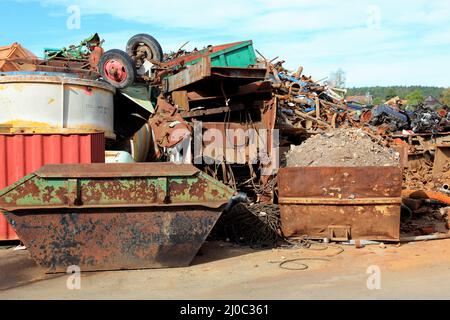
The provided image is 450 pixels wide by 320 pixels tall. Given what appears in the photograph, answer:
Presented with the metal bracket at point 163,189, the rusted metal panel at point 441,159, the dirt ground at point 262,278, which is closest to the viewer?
the dirt ground at point 262,278

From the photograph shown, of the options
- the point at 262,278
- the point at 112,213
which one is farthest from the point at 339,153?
the point at 112,213

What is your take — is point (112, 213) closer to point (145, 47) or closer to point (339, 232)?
point (339, 232)

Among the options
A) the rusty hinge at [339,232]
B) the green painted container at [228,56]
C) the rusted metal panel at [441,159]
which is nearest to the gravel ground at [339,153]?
the rusty hinge at [339,232]

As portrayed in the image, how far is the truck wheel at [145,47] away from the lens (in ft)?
39.5

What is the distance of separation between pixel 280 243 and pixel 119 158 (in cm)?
310

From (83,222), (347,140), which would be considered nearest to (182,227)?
(83,222)

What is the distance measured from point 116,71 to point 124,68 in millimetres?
179

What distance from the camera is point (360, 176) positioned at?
641 centimetres

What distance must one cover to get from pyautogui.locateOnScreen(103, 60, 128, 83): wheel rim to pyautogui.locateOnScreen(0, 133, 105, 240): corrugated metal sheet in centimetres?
291

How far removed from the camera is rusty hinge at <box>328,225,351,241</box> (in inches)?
252

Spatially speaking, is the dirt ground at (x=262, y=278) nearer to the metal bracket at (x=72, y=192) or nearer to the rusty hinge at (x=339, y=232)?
the rusty hinge at (x=339, y=232)

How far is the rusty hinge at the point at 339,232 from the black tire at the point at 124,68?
5.33 metres

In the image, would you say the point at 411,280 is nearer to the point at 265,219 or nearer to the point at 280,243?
the point at 280,243

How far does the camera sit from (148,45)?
12.1 metres
